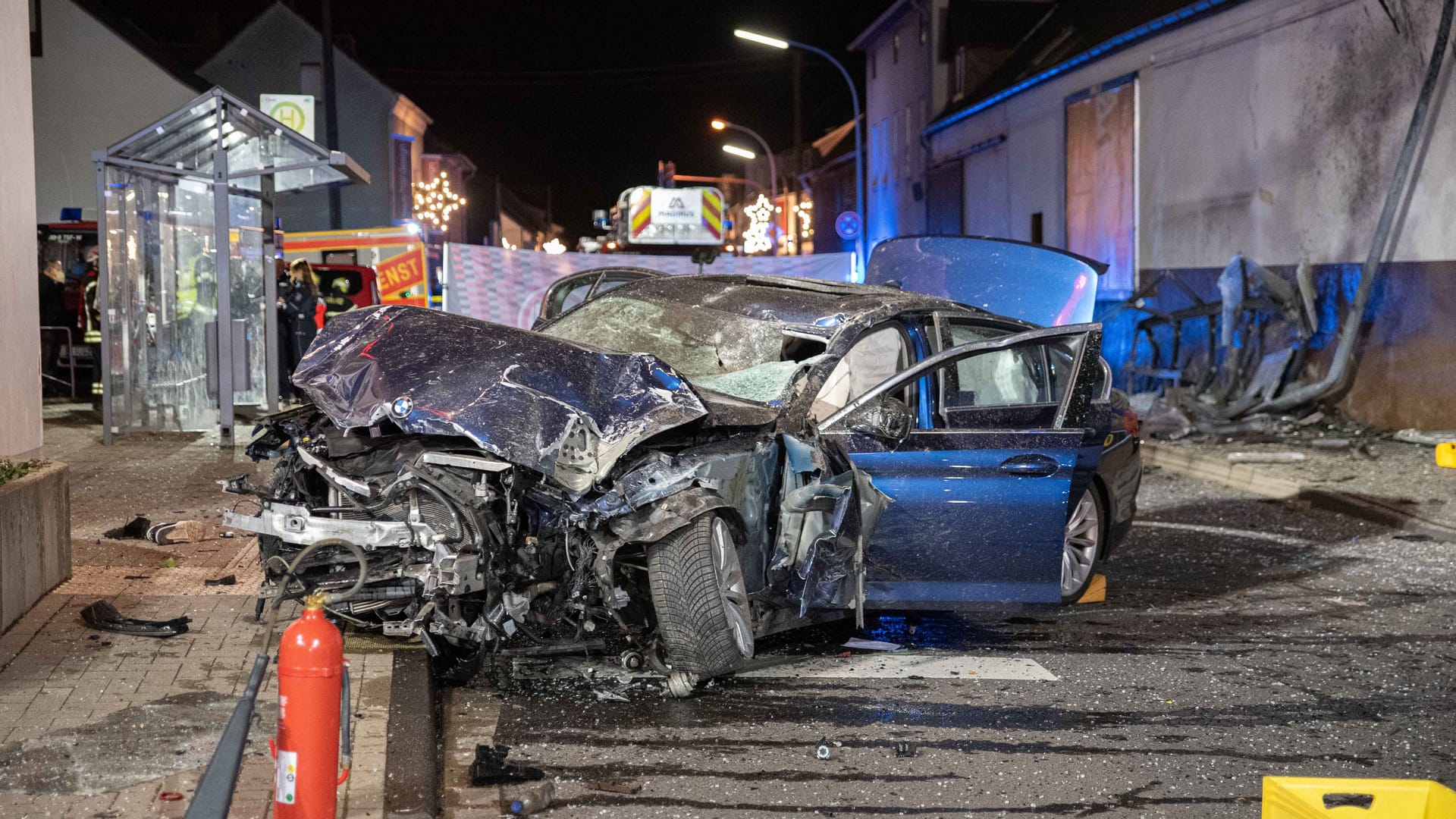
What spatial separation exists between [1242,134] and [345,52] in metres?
34.1

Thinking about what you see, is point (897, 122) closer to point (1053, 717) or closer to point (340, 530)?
point (1053, 717)

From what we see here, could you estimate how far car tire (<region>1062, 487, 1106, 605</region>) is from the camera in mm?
7621

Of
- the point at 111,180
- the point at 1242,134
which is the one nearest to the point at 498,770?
the point at 111,180

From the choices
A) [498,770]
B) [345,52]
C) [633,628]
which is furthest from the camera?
[345,52]

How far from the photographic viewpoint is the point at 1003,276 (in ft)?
35.6

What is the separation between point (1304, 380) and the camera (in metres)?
16.5

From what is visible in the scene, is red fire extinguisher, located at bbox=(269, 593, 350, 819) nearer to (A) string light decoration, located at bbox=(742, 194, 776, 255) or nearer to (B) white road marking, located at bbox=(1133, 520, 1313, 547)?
(B) white road marking, located at bbox=(1133, 520, 1313, 547)

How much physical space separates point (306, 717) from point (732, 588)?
86.1 inches

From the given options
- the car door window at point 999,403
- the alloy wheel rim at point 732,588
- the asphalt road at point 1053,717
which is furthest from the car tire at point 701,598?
the car door window at point 999,403

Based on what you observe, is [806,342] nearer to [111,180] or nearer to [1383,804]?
[1383,804]

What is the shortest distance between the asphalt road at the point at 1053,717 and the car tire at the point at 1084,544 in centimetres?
17

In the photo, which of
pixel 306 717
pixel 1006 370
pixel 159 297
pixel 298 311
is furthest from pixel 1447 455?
pixel 298 311

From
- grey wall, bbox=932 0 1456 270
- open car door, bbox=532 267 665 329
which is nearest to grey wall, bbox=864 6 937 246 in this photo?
grey wall, bbox=932 0 1456 270

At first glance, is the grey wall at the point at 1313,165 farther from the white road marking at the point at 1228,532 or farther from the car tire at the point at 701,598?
the car tire at the point at 701,598
